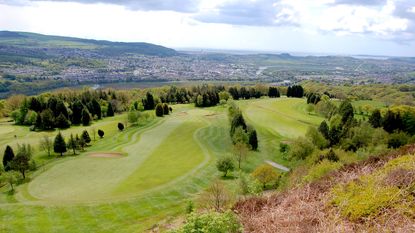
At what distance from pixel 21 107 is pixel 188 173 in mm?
68569

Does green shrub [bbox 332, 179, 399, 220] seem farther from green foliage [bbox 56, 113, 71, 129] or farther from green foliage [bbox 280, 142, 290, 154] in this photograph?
green foliage [bbox 56, 113, 71, 129]

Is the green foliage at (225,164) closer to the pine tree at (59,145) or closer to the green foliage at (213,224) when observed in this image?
the pine tree at (59,145)

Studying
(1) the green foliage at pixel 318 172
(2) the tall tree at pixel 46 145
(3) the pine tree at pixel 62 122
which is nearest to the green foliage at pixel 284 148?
(1) the green foliage at pixel 318 172

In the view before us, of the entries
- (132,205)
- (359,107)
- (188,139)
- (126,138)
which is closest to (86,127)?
(126,138)

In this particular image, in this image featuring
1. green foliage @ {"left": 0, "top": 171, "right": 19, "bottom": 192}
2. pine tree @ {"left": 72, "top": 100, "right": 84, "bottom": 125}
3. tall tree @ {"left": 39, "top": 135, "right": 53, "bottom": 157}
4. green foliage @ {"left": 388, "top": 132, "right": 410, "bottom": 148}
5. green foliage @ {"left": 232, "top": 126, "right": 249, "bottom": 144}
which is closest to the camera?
green foliage @ {"left": 0, "top": 171, "right": 19, "bottom": 192}

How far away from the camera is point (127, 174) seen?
2058 inches

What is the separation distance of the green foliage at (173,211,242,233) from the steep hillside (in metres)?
0.54

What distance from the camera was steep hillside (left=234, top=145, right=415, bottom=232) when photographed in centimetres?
1188

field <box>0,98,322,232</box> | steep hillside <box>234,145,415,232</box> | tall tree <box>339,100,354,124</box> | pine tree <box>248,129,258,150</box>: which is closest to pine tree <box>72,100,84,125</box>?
field <box>0,98,322,232</box>

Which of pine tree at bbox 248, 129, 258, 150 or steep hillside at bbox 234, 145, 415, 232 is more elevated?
steep hillside at bbox 234, 145, 415, 232

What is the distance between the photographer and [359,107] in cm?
11156

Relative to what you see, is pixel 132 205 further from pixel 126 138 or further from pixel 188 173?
pixel 126 138

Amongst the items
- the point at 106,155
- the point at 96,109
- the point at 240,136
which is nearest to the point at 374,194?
the point at 240,136

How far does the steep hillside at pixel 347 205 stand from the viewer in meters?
11.9
